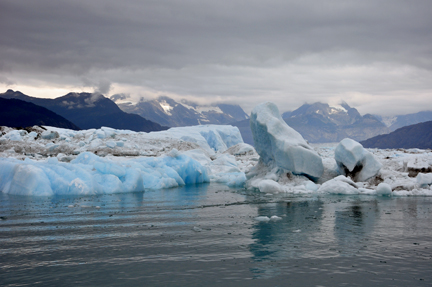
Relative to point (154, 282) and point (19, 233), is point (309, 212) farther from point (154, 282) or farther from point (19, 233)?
point (19, 233)

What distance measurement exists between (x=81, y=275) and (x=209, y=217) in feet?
20.3

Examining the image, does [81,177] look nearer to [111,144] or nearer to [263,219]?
[263,219]

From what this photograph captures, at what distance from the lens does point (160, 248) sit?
8047 mm

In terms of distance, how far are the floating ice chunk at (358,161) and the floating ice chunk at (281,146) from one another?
5.24 feet

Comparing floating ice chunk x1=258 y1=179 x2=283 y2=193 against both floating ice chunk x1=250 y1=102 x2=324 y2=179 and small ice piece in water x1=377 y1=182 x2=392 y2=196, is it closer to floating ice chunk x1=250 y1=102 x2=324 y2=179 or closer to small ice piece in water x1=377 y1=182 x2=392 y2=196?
floating ice chunk x1=250 y1=102 x2=324 y2=179

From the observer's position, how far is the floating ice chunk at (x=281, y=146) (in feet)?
69.6

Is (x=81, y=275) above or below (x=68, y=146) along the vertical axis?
below

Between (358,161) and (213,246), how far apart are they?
1565 cm

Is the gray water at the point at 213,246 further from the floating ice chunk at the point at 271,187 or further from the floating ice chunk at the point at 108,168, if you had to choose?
the floating ice chunk at the point at 108,168

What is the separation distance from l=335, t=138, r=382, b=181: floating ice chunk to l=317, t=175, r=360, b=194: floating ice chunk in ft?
4.88

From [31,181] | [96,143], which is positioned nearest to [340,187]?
[31,181]

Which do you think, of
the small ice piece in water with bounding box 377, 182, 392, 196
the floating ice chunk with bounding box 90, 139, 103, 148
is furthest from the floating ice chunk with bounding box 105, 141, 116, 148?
the small ice piece in water with bounding box 377, 182, 392, 196

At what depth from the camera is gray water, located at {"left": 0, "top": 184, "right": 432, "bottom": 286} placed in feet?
20.6

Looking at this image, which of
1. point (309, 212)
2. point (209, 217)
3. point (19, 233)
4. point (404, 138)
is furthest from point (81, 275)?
point (404, 138)
